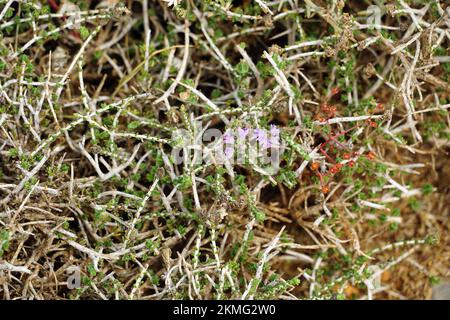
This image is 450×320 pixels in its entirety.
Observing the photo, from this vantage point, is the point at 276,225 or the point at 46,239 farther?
Result: the point at 276,225

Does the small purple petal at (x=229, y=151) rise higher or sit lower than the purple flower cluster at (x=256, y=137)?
lower

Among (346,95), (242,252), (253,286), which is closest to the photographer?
(253,286)

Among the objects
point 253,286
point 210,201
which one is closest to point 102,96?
point 210,201

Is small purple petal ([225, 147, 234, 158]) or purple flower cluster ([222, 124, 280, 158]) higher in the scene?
purple flower cluster ([222, 124, 280, 158])

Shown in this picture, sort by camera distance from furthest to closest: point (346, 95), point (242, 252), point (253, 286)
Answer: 1. point (346, 95)
2. point (242, 252)
3. point (253, 286)
